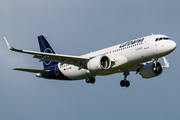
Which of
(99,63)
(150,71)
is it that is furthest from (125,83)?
(99,63)

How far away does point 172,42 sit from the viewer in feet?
127

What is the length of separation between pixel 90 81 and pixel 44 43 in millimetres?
13528

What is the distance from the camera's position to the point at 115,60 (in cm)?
4053

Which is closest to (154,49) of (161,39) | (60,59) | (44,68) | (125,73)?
(161,39)

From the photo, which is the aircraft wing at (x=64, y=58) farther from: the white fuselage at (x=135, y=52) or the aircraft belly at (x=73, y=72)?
the aircraft belly at (x=73, y=72)

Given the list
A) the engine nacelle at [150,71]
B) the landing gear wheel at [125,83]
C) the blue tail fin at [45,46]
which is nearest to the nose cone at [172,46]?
the engine nacelle at [150,71]

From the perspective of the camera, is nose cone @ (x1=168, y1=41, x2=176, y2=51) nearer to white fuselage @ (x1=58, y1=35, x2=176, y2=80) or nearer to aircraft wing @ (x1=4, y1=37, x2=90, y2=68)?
white fuselage @ (x1=58, y1=35, x2=176, y2=80)

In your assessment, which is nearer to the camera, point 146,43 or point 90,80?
point 146,43

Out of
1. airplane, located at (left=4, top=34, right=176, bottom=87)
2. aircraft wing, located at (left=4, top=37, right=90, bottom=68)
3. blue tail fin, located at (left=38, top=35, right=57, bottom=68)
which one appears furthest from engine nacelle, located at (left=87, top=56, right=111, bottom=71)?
blue tail fin, located at (left=38, top=35, right=57, bottom=68)

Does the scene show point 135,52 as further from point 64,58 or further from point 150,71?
point 64,58

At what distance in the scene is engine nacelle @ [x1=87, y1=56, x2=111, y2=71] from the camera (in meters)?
40.7

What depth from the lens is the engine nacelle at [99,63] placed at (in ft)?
134

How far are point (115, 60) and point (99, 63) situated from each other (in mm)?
2024

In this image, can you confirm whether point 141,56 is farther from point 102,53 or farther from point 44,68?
point 44,68
